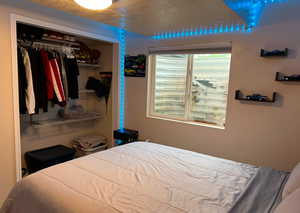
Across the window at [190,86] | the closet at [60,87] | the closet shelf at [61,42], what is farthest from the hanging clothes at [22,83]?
the window at [190,86]

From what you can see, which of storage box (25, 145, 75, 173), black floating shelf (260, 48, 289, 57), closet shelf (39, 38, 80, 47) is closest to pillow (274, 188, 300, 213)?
black floating shelf (260, 48, 289, 57)

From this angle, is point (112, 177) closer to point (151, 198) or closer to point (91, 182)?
point (91, 182)

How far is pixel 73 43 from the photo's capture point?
10.5ft

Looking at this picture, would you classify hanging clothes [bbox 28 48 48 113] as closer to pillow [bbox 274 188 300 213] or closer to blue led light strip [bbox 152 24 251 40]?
blue led light strip [bbox 152 24 251 40]

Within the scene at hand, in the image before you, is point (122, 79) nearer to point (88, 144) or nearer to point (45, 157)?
point (88, 144)

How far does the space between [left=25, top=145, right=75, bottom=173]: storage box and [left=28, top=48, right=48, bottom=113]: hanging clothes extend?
0.65m

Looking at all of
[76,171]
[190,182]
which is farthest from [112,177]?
[190,182]

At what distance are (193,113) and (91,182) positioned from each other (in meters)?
1.91

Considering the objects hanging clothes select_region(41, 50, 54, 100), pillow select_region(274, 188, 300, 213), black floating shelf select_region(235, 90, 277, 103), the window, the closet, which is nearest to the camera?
pillow select_region(274, 188, 300, 213)

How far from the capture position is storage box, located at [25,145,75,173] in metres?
2.68

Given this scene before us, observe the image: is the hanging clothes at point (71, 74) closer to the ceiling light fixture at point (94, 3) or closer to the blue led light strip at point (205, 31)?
the blue led light strip at point (205, 31)

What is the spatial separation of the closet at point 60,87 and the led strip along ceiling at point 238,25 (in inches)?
46.7

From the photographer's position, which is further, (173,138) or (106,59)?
(106,59)

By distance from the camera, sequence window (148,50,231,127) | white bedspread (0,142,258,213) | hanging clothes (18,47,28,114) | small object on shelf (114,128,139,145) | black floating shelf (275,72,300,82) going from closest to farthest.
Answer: white bedspread (0,142,258,213) < black floating shelf (275,72,300,82) < hanging clothes (18,47,28,114) < window (148,50,231,127) < small object on shelf (114,128,139,145)
